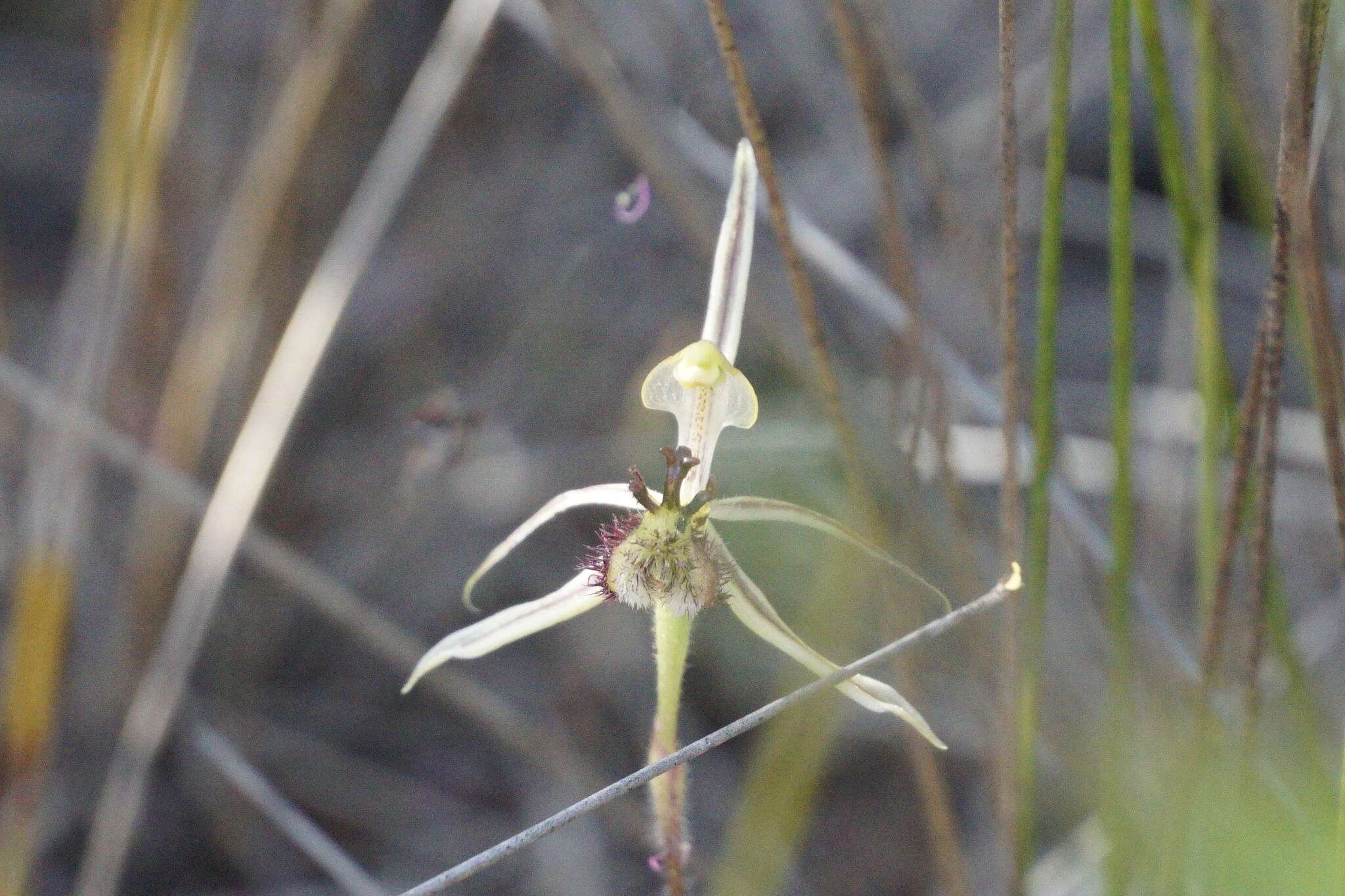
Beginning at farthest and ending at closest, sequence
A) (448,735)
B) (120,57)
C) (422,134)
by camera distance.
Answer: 1. (448,735)
2. (422,134)
3. (120,57)

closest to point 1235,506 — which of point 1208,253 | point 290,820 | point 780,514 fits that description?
point 1208,253

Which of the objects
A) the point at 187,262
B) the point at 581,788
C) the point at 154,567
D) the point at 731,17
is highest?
the point at 731,17

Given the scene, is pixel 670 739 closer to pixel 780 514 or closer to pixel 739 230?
pixel 780 514

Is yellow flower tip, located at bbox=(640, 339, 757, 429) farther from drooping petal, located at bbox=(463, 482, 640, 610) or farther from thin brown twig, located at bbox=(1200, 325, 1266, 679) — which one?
A: thin brown twig, located at bbox=(1200, 325, 1266, 679)

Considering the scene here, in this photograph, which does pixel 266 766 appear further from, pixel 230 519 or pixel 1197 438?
pixel 1197 438

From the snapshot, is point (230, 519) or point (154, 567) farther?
point (154, 567)

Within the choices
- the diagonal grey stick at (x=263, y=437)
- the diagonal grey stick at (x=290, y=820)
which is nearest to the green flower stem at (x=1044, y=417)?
the diagonal grey stick at (x=290, y=820)

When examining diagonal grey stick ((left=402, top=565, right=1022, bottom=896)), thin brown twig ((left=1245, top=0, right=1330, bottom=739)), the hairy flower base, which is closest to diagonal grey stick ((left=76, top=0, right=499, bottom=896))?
the hairy flower base

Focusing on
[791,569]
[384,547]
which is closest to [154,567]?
[384,547]
